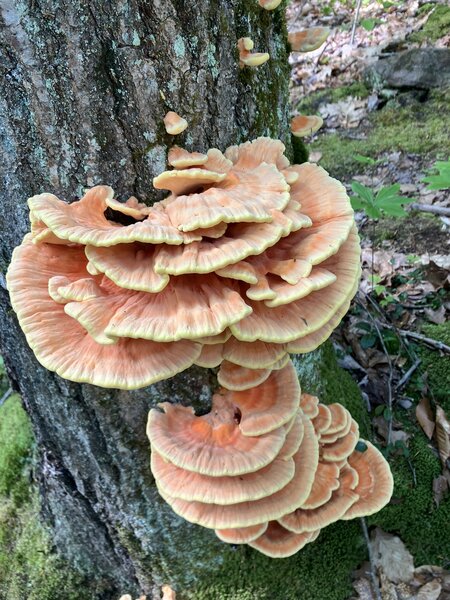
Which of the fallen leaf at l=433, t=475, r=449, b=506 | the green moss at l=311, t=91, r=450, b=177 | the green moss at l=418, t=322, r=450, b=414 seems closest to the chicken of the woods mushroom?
the fallen leaf at l=433, t=475, r=449, b=506

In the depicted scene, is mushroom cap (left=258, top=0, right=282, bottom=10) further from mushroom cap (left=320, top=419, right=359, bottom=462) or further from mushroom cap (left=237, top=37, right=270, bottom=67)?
→ mushroom cap (left=320, top=419, right=359, bottom=462)

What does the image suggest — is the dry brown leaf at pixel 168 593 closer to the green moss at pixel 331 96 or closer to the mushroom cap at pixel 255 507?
the mushroom cap at pixel 255 507

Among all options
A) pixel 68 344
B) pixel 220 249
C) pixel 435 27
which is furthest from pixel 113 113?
pixel 435 27

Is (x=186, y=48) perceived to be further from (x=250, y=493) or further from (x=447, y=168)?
(x=447, y=168)

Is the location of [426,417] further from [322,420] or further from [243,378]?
[243,378]

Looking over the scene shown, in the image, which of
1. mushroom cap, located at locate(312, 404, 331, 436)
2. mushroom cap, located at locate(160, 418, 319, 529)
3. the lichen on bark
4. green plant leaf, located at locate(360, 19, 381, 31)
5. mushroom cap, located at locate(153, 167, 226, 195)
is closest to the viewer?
mushroom cap, located at locate(153, 167, 226, 195)

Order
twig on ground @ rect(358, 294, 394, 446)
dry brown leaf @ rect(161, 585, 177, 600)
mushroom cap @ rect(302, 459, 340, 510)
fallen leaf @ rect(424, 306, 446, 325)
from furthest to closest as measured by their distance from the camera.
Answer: fallen leaf @ rect(424, 306, 446, 325) → twig on ground @ rect(358, 294, 394, 446) → dry brown leaf @ rect(161, 585, 177, 600) → mushroom cap @ rect(302, 459, 340, 510)
